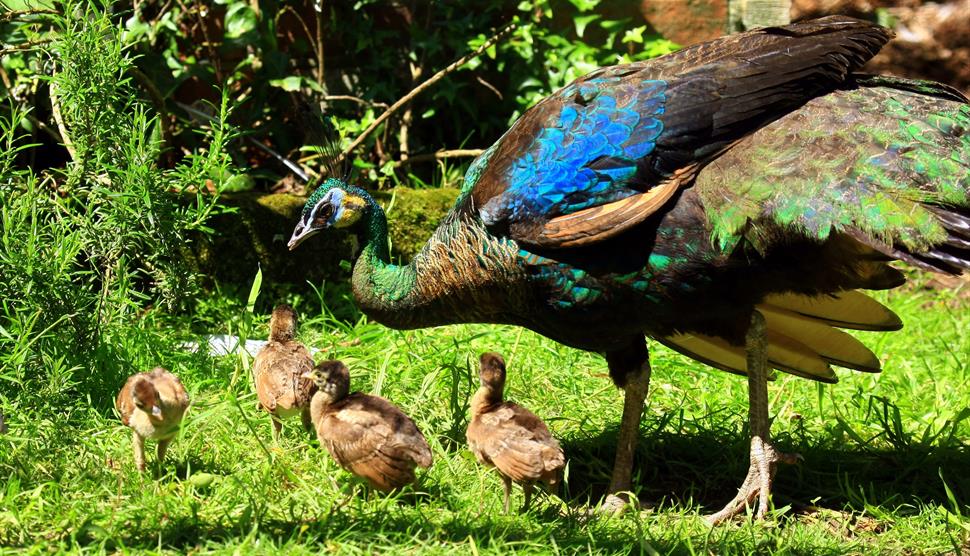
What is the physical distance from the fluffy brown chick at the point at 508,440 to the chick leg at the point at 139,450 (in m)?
1.17

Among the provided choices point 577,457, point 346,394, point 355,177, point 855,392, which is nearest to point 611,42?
point 355,177

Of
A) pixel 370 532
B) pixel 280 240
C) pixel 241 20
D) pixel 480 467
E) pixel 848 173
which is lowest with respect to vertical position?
pixel 280 240

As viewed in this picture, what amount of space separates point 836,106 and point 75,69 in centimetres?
300

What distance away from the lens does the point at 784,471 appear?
4.62 meters

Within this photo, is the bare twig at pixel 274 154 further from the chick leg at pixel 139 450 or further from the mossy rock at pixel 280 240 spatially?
the chick leg at pixel 139 450

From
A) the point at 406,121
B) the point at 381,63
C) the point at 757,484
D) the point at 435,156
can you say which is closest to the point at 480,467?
the point at 757,484

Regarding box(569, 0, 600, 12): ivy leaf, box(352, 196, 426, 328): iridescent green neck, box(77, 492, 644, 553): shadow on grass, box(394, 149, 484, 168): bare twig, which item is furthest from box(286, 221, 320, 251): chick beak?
box(569, 0, 600, 12): ivy leaf

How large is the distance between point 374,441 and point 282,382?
1.92 ft

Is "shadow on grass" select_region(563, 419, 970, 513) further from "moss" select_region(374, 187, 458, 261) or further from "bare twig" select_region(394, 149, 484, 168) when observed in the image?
"bare twig" select_region(394, 149, 484, 168)

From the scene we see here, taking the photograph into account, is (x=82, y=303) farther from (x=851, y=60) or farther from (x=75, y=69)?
(x=851, y=60)

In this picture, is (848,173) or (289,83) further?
(289,83)

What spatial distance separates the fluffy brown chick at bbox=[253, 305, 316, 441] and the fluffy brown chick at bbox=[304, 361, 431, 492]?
8.1 inches

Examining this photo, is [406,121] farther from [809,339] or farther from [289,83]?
[809,339]

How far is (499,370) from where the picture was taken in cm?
405
